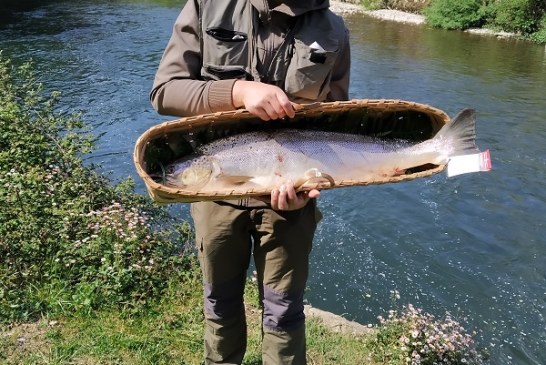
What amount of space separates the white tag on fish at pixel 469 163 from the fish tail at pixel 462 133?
0.06m

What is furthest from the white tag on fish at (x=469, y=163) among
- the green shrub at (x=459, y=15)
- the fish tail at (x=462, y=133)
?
the green shrub at (x=459, y=15)

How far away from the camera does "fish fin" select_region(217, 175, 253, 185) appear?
237 centimetres

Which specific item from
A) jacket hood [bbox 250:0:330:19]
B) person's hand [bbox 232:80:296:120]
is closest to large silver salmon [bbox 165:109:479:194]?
person's hand [bbox 232:80:296:120]

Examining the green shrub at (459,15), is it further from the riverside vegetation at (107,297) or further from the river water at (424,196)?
the riverside vegetation at (107,297)

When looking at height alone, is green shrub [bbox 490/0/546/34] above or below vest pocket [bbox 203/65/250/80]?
below

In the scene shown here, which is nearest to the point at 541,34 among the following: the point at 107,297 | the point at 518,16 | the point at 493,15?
the point at 518,16

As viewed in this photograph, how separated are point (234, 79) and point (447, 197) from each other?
241 inches

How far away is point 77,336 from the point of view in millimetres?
3301

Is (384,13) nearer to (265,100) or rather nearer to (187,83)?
(187,83)

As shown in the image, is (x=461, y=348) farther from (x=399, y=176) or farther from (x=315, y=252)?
(x=315, y=252)

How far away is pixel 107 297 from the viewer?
3.70 meters

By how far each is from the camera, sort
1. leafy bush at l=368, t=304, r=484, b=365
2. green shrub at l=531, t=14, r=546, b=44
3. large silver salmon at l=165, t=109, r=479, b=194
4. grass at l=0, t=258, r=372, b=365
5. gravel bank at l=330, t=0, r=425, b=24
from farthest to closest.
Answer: gravel bank at l=330, t=0, r=425, b=24, green shrub at l=531, t=14, r=546, b=44, leafy bush at l=368, t=304, r=484, b=365, grass at l=0, t=258, r=372, b=365, large silver salmon at l=165, t=109, r=479, b=194

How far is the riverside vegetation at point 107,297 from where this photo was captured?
3.28 meters

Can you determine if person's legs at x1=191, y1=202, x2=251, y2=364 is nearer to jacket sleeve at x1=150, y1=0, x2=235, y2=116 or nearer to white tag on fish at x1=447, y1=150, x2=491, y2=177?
jacket sleeve at x1=150, y1=0, x2=235, y2=116
